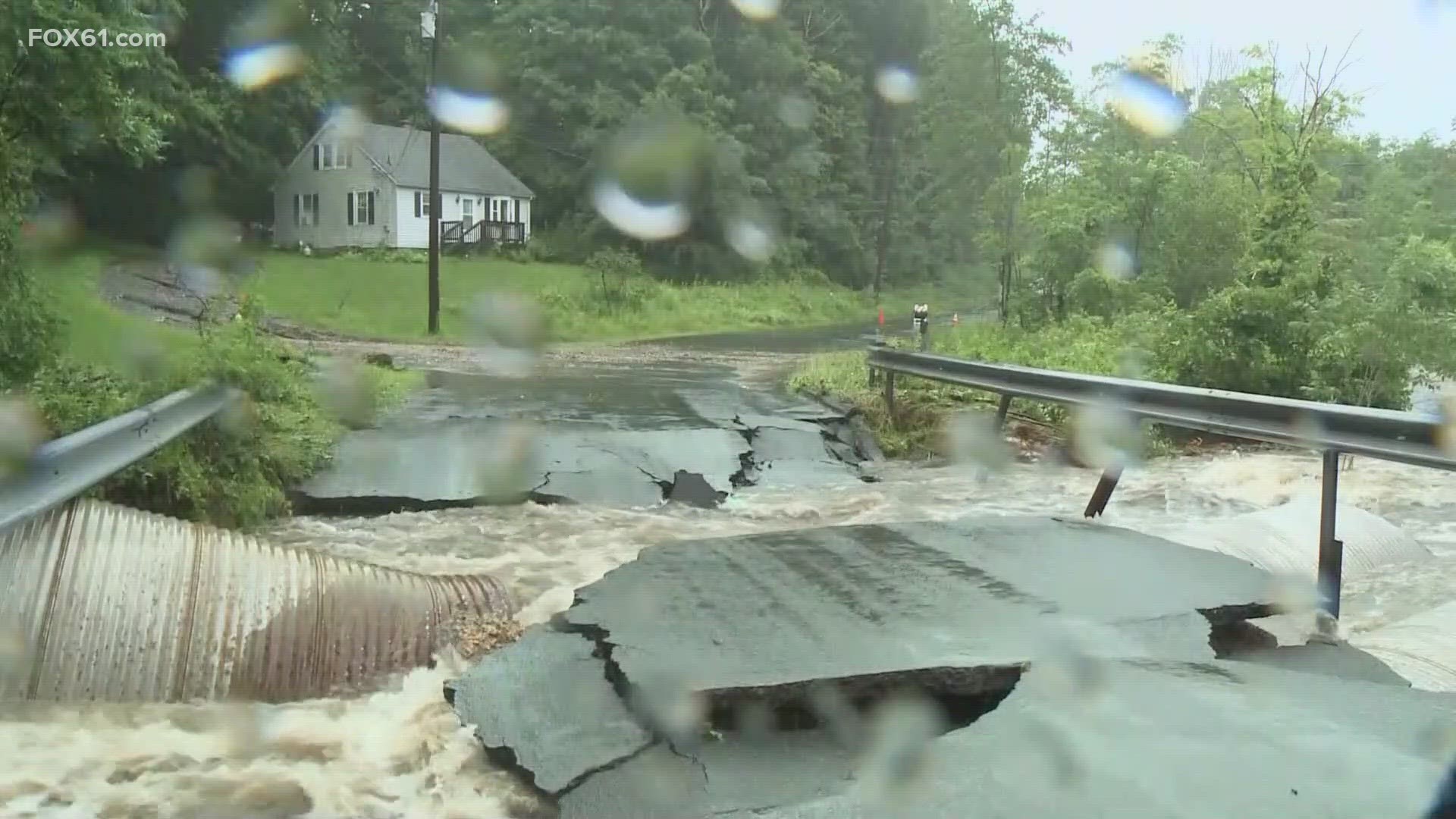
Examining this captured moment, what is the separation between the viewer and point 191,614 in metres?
3.59

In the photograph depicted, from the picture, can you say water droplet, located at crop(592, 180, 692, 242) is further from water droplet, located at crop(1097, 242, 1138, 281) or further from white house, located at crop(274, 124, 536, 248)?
white house, located at crop(274, 124, 536, 248)

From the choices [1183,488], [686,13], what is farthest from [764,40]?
[1183,488]

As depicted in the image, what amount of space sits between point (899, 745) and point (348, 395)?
22.6 ft

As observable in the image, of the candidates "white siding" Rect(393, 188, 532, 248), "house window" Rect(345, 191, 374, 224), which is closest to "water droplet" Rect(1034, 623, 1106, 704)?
"white siding" Rect(393, 188, 532, 248)

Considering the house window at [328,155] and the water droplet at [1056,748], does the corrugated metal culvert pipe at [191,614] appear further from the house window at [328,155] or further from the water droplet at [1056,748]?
the house window at [328,155]

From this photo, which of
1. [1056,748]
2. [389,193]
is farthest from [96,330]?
[389,193]

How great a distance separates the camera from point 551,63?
2323cm

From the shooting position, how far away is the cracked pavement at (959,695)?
7.21 feet

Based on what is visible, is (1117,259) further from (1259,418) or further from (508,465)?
(1259,418)

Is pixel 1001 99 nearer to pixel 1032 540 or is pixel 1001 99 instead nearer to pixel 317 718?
pixel 1032 540

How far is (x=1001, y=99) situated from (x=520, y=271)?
12.4 meters

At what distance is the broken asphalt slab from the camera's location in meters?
6.39

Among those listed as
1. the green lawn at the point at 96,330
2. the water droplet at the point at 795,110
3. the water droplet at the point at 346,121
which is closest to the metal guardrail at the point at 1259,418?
the green lawn at the point at 96,330

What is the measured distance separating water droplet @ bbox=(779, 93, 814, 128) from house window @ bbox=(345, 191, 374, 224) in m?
12.4
